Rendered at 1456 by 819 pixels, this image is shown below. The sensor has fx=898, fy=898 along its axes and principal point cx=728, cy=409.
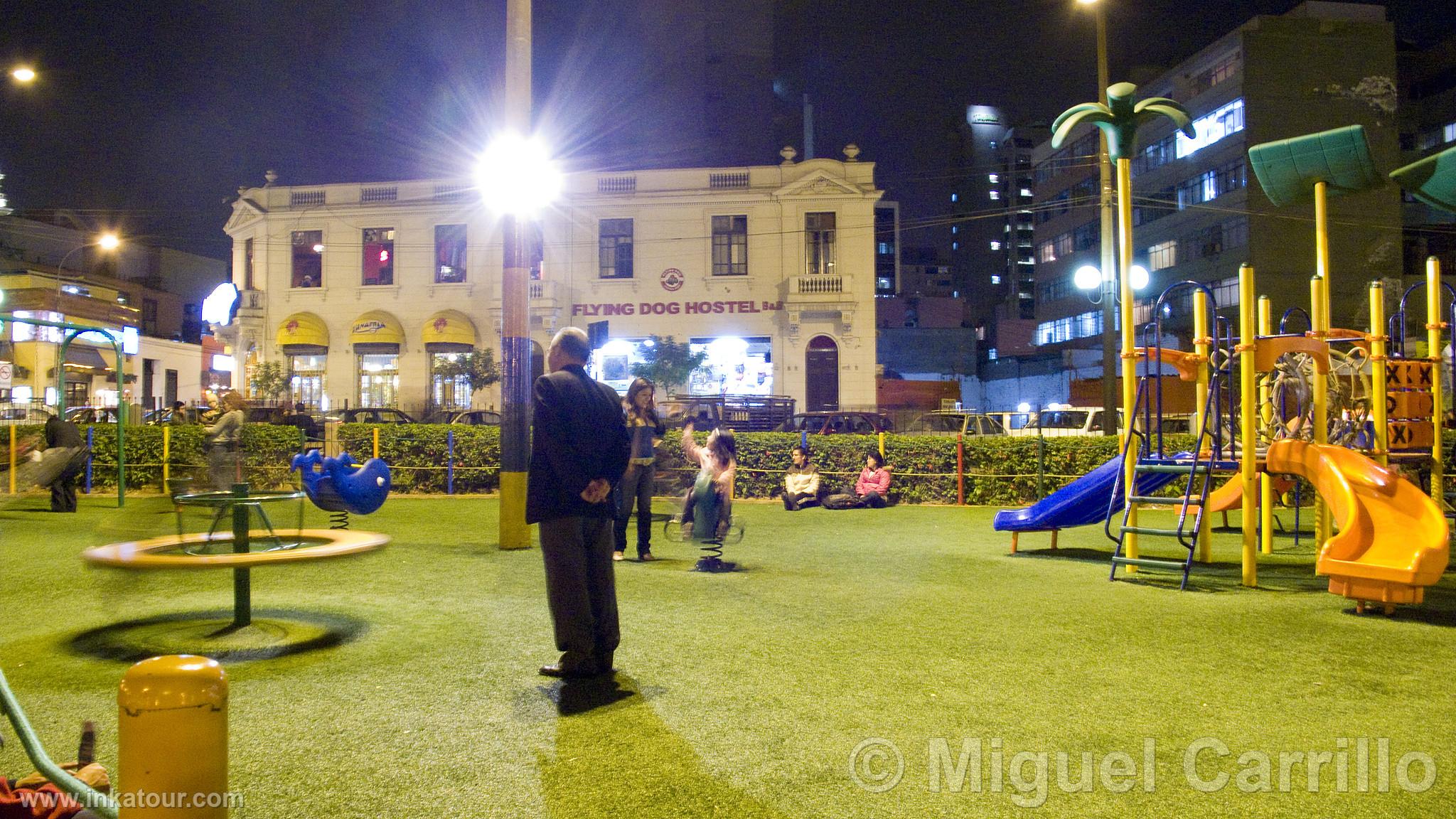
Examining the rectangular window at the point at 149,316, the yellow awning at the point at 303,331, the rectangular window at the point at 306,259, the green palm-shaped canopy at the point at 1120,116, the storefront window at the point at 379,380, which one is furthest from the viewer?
the rectangular window at the point at 149,316

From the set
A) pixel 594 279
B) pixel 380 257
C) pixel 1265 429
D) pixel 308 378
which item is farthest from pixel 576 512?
pixel 308 378

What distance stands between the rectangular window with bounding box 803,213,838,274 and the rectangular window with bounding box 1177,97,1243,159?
718 inches

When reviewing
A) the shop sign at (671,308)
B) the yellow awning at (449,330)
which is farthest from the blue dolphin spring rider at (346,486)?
the shop sign at (671,308)

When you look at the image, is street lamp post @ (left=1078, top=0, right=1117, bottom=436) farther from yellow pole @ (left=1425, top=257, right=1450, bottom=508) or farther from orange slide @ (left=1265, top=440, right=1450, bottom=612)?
orange slide @ (left=1265, top=440, right=1450, bottom=612)

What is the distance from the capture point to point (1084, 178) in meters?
53.4

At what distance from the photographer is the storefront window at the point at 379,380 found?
109 feet

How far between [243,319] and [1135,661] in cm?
3556

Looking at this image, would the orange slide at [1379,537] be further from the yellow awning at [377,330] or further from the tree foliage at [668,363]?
the yellow awning at [377,330]

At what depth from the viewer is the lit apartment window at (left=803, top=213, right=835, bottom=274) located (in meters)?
31.8

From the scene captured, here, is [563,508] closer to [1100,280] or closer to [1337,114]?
[1100,280]

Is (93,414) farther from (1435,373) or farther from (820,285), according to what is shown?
(1435,373)

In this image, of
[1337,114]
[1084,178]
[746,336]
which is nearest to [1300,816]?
[746,336]

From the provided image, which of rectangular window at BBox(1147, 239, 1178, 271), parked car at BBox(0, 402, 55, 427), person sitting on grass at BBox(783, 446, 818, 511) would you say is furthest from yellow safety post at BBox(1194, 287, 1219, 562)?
rectangular window at BBox(1147, 239, 1178, 271)

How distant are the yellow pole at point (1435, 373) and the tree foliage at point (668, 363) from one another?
74.7 feet
